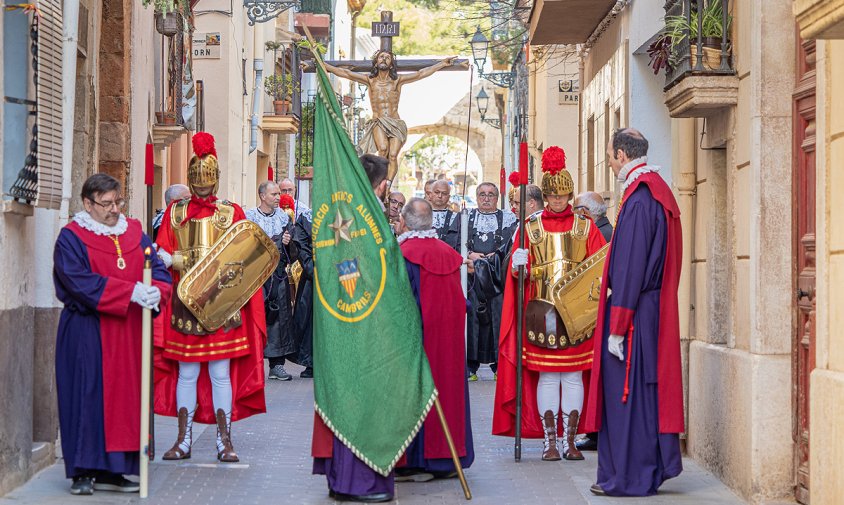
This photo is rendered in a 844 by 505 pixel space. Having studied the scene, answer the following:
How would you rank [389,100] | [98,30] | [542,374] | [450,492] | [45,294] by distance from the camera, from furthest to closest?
[389,100]
[98,30]
[542,374]
[45,294]
[450,492]

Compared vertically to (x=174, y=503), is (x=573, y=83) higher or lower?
higher

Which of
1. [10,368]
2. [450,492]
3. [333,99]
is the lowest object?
[450,492]

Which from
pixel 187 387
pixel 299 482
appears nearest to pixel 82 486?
pixel 299 482

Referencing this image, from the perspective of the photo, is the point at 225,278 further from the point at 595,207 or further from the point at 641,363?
the point at 595,207

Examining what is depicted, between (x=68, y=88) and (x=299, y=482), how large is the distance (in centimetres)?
292

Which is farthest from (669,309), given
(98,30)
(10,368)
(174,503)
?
(98,30)

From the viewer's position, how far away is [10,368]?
8078 millimetres

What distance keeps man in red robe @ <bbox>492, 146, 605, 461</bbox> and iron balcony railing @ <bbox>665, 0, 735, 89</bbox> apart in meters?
1.12

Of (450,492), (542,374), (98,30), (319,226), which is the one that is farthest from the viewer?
(98,30)

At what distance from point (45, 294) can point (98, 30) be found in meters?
3.00

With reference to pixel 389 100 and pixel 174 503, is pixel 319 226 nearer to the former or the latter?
pixel 174 503

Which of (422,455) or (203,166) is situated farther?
(203,166)

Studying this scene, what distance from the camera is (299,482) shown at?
28.8 feet

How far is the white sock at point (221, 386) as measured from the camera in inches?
372
